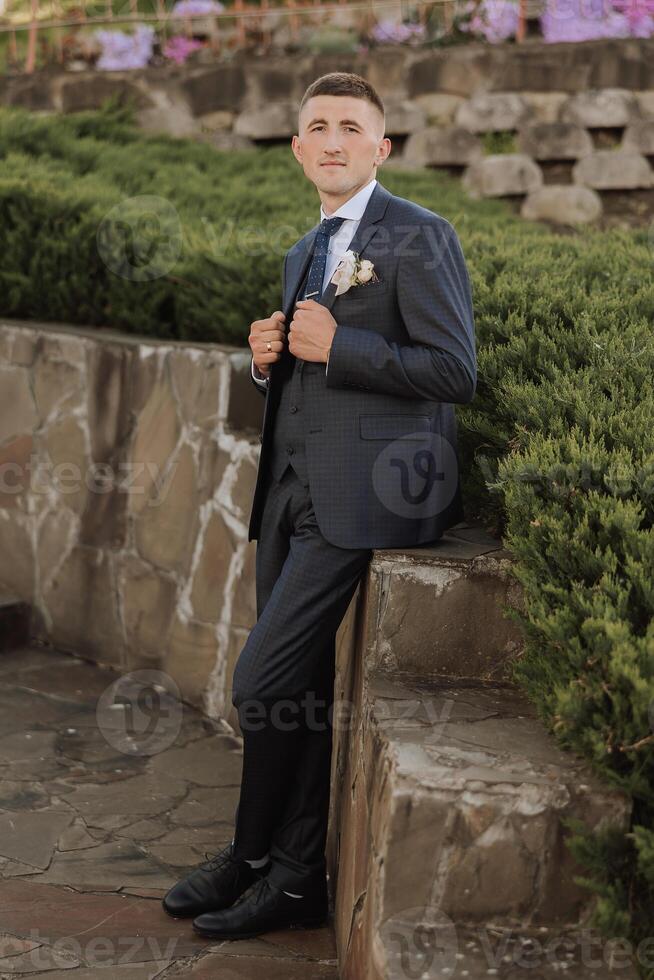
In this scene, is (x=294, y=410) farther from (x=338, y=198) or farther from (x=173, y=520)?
(x=173, y=520)

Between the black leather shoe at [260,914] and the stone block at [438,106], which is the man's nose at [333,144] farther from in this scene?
the stone block at [438,106]

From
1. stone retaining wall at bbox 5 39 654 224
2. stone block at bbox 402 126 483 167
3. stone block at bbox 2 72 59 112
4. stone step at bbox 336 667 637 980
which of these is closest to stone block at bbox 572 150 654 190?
stone retaining wall at bbox 5 39 654 224

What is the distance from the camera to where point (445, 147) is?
9438 mm

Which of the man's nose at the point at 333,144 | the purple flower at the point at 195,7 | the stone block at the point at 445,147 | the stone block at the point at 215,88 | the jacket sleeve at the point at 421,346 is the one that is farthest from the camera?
the purple flower at the point at 195,7

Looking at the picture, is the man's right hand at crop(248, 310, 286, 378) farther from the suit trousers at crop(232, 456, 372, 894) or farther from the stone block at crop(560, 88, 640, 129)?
the stone block at crop(560, 88, 640, 129)

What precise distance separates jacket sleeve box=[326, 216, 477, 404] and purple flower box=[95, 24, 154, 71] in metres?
8.15

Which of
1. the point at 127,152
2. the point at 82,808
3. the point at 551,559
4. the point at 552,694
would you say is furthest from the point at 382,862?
the point at 127,152

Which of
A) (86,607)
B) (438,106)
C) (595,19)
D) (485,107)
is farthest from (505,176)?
(86,607)

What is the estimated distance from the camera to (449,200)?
8203mm

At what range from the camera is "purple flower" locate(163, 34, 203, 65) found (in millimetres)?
10320

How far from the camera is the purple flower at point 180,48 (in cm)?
1032

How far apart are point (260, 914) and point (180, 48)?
28.8 feet

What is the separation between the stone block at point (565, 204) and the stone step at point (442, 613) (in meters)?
6.43

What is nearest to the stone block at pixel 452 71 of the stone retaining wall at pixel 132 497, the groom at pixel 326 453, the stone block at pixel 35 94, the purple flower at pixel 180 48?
the purple flower at pixel 180 48
